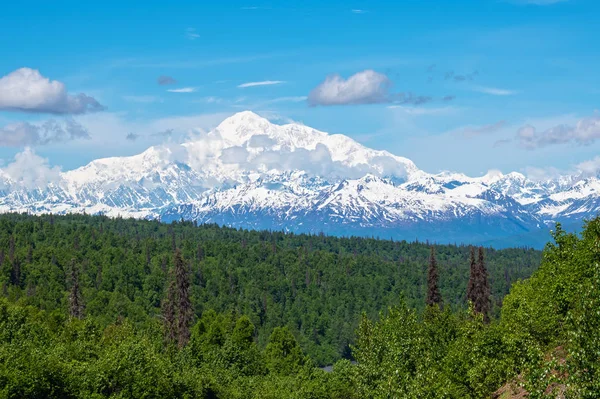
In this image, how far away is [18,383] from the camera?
236ft

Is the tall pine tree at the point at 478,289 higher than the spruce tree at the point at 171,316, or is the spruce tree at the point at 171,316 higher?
the tall pine tree at the point at 478,289

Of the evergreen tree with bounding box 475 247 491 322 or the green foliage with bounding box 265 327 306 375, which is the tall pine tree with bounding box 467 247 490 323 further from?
the green foliage with bounding box 265 327 306 375

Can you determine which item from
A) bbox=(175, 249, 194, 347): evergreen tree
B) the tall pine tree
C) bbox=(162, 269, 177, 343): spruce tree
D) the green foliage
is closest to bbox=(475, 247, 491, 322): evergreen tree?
the tall pine tree

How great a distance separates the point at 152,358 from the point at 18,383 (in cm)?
2137

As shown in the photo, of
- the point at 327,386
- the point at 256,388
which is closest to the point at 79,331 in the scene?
the point at 256,388

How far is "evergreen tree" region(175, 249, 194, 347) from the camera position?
439 feet

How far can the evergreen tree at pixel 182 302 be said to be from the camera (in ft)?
439

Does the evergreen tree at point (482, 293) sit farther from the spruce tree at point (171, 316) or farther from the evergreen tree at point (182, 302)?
the spruce tree at point (171, 316)

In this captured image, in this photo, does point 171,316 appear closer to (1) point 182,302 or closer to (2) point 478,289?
(1) point 182,302

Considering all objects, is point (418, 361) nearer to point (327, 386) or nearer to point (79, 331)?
point (327, 386)

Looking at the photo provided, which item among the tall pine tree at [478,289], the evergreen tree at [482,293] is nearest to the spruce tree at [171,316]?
the tall pine tree at [478,289]

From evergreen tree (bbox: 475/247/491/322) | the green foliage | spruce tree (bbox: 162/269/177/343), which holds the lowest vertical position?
the green foliage

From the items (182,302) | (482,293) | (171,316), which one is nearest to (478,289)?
(482,293)

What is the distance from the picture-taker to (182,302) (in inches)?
5256
